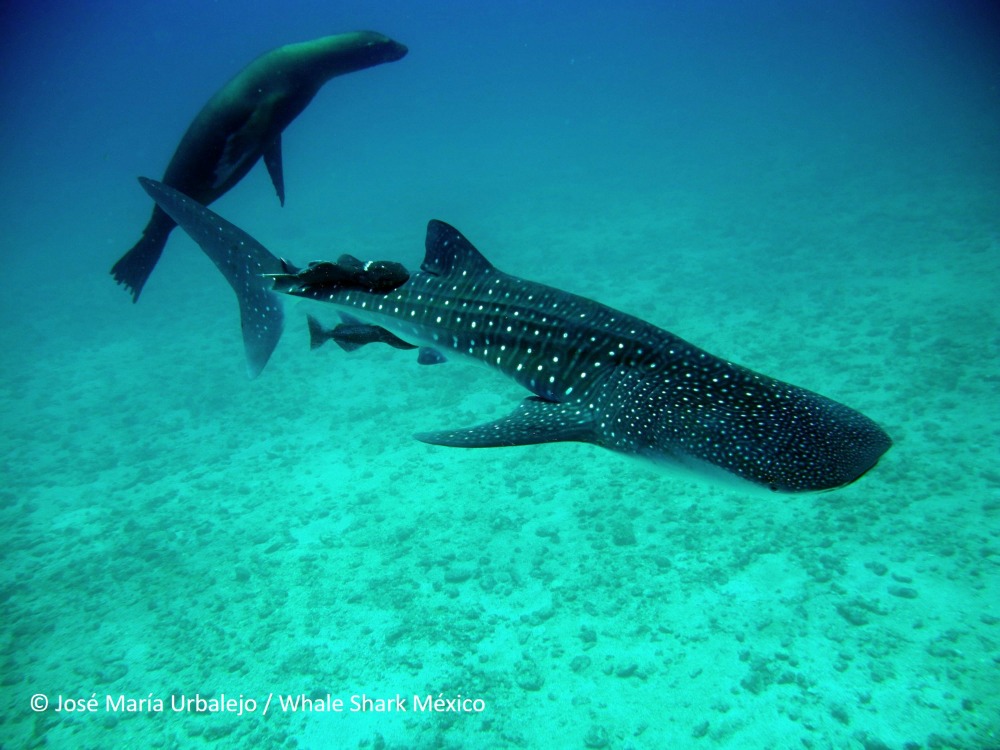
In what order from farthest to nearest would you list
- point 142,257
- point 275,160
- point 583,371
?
point 275,160 < point 142,257 < point 583,371

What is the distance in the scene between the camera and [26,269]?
3534cm

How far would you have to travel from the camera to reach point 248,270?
17.4ft

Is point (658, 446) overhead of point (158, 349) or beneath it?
overhead

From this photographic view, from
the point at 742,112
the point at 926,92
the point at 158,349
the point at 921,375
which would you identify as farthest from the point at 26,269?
the point at 926,92

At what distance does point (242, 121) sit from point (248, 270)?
153 cm

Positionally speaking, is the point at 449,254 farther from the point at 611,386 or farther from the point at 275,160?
the point at 275,160

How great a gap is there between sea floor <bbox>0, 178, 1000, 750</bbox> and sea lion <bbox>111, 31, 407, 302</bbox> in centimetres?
182

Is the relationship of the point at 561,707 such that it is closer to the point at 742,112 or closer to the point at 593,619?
the point at 593,619

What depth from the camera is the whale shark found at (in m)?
2.96

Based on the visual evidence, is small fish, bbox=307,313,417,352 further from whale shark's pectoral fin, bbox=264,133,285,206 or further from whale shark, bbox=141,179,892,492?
whale shark's pectoral fin, bbox=264,133,285,206

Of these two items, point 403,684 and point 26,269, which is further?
point 26,269

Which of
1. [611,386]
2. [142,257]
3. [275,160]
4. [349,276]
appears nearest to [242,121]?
[275,160]

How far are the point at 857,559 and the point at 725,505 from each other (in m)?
1.60

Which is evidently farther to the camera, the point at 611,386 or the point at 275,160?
the point at 275,160
